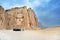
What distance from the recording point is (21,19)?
3.35 m

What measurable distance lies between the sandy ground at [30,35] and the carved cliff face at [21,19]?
0.13m

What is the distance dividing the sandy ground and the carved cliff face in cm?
13

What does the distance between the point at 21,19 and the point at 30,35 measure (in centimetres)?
41

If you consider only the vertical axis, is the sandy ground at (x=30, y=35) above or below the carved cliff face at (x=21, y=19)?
below

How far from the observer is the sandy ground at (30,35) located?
3328 mm

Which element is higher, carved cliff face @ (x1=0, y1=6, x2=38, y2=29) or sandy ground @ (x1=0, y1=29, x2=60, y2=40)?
carved cliff face @ (x1=0, y1=6, x2=38, y2=29)

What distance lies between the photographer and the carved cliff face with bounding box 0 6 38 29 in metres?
3.33

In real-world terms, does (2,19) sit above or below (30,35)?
above

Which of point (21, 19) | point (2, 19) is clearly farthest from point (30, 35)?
point (2, 19)

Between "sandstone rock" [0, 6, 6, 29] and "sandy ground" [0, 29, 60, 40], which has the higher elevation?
"sandstone rock" [0, 6, 6, 29]

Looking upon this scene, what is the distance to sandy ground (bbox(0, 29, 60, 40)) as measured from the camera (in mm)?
3328

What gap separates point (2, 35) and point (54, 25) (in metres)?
1.19

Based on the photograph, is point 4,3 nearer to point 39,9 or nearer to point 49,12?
point 39,9

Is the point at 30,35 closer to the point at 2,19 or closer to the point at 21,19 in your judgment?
the point at 21,19
